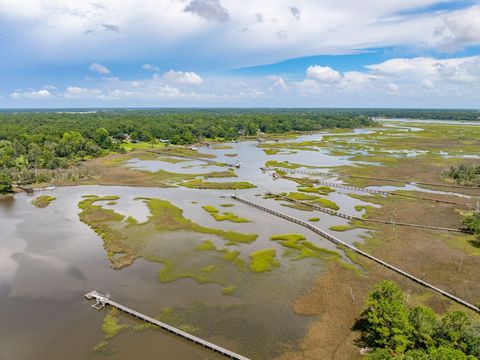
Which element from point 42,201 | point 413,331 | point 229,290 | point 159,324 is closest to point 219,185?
point 42,201

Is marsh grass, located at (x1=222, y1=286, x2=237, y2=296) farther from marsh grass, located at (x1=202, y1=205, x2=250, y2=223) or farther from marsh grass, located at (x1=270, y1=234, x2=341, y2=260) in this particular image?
marsh grass, located at (x1=202, y1=205, x2=250, y2=223)

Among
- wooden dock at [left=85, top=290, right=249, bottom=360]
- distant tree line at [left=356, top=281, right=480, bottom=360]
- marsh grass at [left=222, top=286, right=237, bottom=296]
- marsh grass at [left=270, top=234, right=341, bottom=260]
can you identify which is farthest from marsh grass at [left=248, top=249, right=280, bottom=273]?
distant tree line at [left=356, top=281, right=480, bottom=360]

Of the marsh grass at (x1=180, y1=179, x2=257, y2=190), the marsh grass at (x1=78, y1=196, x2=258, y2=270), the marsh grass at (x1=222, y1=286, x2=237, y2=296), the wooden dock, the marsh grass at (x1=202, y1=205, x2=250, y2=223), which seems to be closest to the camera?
the wooden dock

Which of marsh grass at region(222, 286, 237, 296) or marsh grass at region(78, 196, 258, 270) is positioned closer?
marsh grass at region(222, 286, 237, 296)

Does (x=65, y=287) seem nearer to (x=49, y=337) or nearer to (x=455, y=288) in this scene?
(x=49, y=337)

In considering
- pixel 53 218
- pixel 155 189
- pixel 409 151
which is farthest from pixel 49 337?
pixel 409 151

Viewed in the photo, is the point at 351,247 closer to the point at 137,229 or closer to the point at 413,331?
the point at 413,331
